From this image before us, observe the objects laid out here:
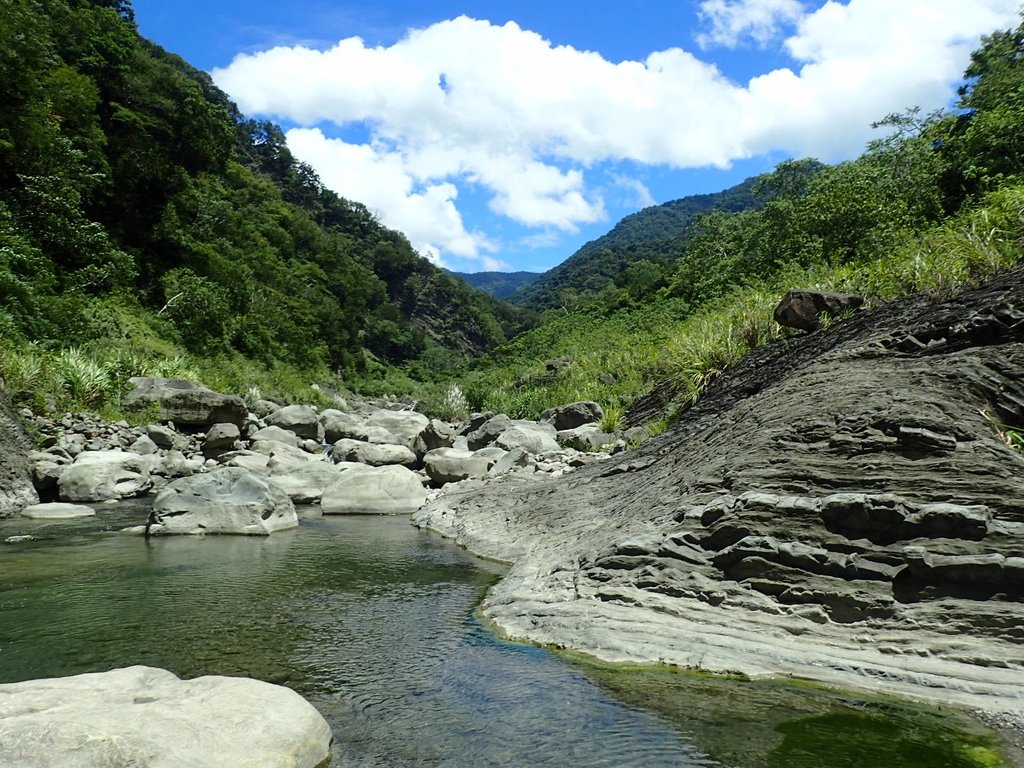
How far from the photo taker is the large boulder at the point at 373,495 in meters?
14.2

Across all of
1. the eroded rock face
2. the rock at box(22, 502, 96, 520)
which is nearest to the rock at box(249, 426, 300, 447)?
the rock at box(22, 502, 96, 520)

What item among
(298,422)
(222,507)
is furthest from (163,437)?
(222,507)

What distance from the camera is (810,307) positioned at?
1097 cm

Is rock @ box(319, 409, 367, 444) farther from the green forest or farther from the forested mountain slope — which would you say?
the forested mountain slope

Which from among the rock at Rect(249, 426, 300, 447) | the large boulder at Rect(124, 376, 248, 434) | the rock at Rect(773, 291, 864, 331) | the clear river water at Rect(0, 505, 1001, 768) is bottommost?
the clear river water at Rect(0, 505, 1001, 768)

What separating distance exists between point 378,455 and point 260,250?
43.6 m

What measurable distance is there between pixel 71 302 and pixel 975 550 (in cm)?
2771

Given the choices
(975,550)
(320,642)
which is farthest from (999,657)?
(320,642)

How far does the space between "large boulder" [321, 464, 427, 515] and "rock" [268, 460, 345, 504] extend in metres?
0.62

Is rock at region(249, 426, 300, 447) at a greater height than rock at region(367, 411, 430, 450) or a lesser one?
lesser

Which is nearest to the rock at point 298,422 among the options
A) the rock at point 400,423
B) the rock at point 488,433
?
the rock at point 400,423

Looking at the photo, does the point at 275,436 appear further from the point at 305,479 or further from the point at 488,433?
the point at 488,433

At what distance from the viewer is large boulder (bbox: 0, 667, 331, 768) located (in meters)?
3.29

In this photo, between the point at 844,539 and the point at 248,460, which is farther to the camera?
the point at 248,460
